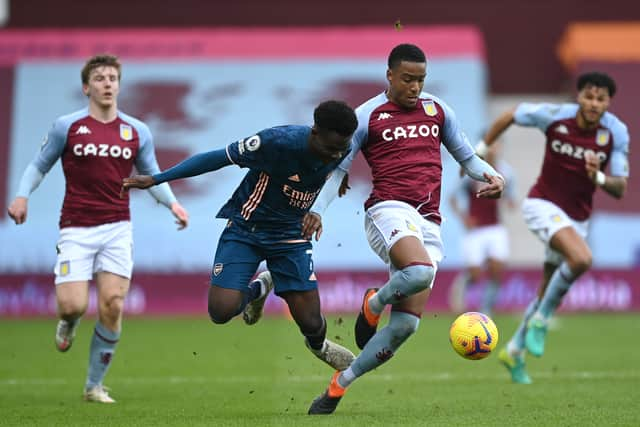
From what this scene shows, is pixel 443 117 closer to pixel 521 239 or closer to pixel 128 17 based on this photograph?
pixel 521 239

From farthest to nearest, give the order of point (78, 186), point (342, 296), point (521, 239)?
point (521, 239)
point (342, 296)
point (78, 186)

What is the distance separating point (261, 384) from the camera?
11.3 meters

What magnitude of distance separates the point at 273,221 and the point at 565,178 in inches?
142

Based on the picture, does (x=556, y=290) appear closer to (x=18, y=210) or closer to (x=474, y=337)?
(x=474, y=337)

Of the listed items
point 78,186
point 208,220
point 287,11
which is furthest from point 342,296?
point 78,186

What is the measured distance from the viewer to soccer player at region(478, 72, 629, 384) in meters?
11.0

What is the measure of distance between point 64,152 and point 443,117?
328 cm

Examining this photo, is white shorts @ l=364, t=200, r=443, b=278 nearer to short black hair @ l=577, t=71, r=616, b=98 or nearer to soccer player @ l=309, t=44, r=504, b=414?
soccer player @ l=309, t=44, r=504, b=414

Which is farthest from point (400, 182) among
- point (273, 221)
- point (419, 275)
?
point (273, 221)

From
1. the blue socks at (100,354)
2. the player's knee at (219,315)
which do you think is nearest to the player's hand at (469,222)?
the blue socks at (100,354)

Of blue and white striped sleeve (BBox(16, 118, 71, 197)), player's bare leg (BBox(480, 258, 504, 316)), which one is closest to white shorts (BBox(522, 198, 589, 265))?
blue and white striped sleeve (BBox(16, 118, 71, 197))

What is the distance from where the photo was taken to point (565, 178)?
11352 mm

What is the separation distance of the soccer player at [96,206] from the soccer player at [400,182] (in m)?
1.98

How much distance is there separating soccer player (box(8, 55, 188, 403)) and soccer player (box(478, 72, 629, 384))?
134 inches
